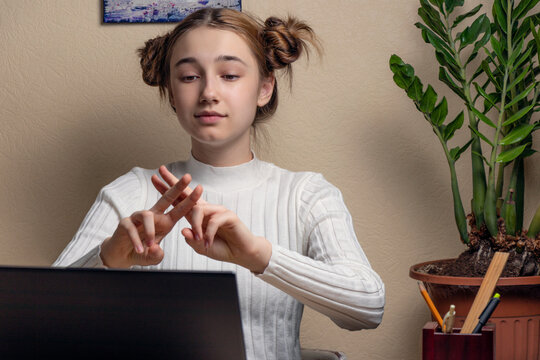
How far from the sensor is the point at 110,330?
1.89ft

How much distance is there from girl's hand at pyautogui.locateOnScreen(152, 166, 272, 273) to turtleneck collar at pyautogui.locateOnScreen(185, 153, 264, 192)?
0.31m

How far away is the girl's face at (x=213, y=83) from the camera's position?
1.16 metres

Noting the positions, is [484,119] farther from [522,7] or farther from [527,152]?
[522,7]

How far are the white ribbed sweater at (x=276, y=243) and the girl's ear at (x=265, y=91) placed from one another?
0.13 m

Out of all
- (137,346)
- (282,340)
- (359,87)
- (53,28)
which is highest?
(53,28)

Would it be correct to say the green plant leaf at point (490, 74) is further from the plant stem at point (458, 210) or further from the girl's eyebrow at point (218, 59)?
the girl's eyebrow at point (218, 59)

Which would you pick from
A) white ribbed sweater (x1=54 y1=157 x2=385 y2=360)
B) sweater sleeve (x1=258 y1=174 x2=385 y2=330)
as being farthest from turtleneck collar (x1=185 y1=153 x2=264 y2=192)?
sweater sleeve (x1=258 y1=174 x2=385 y2=330)

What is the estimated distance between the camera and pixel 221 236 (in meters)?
0.95

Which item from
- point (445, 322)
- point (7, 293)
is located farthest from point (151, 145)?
point (7, 293)

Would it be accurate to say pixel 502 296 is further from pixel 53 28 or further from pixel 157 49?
pixel 53 28

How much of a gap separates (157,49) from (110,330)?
2.81ft

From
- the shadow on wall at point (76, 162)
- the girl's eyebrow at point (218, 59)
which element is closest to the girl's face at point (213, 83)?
the girl's eyebrow at point (218, 59)

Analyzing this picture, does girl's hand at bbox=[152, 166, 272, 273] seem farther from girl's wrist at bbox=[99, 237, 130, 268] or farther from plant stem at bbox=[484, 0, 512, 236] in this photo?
plant stem at bbox=[484, 0, 512, 236]

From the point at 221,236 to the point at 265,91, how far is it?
431 millimetres
